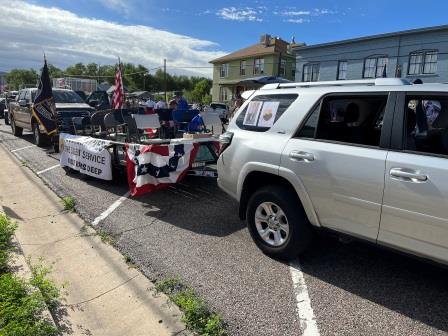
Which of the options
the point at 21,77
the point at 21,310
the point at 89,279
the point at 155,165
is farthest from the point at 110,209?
the point at 21,77

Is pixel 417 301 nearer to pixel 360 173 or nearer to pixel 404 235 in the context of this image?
pixel 404 235

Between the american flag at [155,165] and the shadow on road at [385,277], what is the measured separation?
2.38 metres

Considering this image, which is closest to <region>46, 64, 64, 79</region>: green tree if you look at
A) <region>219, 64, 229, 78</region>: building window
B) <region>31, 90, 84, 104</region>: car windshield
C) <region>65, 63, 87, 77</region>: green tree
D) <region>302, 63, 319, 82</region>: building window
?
<region>65, 63, 87, 77</region>: green tree

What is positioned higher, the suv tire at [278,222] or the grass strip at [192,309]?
the suv tire at [278,222]

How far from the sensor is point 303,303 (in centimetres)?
324

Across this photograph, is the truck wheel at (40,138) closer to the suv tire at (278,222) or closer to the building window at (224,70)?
the suv tire at (278,222)

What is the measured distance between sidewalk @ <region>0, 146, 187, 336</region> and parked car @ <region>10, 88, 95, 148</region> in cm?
540

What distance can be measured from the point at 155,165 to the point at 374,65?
22871 millimetres

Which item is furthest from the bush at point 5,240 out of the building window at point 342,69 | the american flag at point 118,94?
the building window at point 342,69

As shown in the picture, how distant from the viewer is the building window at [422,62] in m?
22.0

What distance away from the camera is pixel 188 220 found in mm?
5293

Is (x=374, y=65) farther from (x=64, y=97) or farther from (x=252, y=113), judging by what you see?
(x=252, y=113)

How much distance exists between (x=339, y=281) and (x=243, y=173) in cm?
145

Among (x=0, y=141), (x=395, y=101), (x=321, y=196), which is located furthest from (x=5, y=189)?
(x=0, y=141)
